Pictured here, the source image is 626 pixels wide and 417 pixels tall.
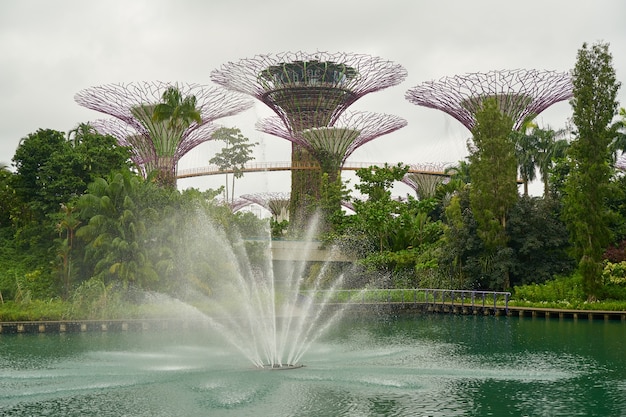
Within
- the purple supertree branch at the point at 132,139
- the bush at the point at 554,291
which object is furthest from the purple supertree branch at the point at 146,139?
the bush at the point at 554,291

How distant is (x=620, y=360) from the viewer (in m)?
18.4

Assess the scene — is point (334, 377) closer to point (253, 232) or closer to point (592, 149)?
point (592, 149)

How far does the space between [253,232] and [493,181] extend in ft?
44.6

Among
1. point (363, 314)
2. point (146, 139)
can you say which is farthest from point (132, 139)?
point (363, 314)

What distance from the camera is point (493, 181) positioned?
1373 inches

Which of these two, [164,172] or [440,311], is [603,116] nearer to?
[440,311]

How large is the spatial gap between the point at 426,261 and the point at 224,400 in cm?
2506

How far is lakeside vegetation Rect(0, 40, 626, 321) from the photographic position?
1147 inches

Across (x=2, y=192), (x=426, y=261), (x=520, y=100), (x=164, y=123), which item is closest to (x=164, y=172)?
(x=164, y=123)

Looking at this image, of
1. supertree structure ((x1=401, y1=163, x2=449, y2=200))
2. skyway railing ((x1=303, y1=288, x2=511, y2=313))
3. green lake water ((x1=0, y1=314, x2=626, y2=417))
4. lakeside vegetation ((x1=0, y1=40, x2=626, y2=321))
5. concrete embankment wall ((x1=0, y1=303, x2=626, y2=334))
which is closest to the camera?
green lake water ((x1=0, y1=314, x2=626, y2=417))

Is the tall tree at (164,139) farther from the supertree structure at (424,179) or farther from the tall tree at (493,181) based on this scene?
the supertree structure at (424,179)

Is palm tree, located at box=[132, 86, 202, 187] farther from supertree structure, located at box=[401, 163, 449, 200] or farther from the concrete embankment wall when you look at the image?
supertree structure, located at box=[401, 163, 449, 200]

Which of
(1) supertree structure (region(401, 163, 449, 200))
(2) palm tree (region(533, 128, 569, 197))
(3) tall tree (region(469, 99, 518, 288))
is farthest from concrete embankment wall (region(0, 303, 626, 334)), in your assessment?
(1) supertree structure (region(401, 163, 449, 200))

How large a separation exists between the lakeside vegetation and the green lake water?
5.06 m
